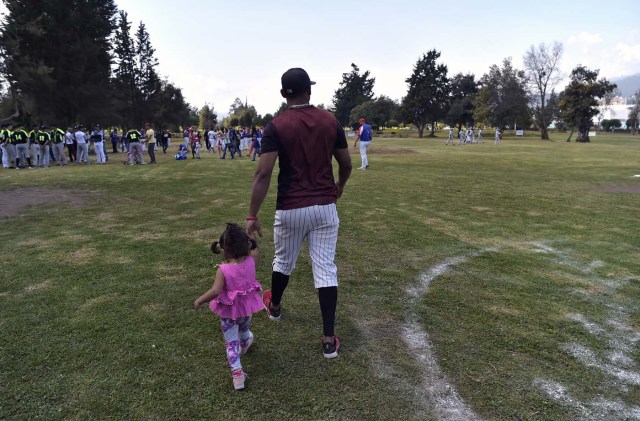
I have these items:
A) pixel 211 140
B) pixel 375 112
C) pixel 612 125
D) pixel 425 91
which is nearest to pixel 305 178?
pixel 211 140

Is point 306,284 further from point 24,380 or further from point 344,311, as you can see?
point 24,380

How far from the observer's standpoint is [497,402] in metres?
2.90

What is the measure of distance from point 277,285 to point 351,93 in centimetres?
10141

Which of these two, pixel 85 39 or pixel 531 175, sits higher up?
pixel 85 39

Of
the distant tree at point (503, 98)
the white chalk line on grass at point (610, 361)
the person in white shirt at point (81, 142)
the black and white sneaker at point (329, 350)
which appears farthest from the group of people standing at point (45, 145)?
the distant tree at point (503, 98)

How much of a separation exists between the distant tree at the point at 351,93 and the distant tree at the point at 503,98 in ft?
114

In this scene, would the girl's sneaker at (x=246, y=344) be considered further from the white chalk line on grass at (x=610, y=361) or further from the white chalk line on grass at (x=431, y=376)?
the white chalk line on grass at (x=610, y=361)

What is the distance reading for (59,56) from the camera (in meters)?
35.1

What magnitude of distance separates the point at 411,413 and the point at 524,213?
7519 millimetres

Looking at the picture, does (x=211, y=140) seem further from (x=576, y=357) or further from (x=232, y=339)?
(x=576, y=357)

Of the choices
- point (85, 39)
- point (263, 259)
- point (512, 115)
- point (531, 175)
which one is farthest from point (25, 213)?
point (512, 115)

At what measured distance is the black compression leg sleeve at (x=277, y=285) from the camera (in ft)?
12.5

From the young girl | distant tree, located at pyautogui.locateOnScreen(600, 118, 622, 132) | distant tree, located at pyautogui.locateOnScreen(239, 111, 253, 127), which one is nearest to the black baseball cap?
the young girl

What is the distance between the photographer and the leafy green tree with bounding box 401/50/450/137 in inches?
2721
